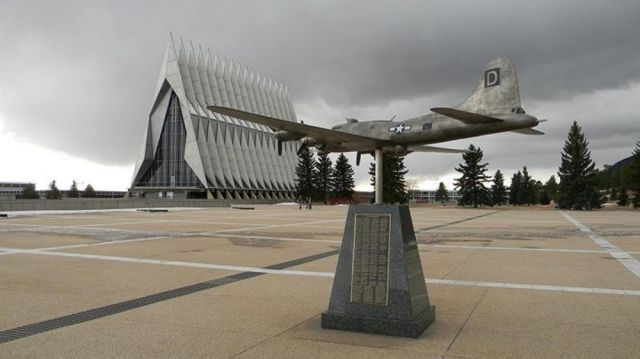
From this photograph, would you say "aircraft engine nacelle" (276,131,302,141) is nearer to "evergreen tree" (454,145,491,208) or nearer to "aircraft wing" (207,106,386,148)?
"aircraft wing" (207,106,386,148)

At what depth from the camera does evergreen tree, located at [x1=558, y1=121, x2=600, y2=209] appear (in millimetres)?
69312

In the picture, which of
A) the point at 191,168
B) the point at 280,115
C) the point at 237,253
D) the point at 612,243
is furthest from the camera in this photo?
the point at 280,115

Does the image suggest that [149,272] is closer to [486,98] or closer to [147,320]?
[147,320]

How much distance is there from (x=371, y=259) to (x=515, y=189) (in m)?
143

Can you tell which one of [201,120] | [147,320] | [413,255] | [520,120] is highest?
[201,120]

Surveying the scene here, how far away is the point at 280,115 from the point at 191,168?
1373 inches

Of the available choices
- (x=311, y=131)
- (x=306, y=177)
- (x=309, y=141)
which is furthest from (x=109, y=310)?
(x=306, y=177)

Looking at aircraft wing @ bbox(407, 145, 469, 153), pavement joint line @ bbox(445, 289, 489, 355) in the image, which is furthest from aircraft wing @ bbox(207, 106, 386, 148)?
pavement joint line @ bbox(445, 289, 489, 355)

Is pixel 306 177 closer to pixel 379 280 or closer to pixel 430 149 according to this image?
pixel 430 149

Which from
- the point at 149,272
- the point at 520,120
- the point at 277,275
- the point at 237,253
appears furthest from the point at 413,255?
the point at 520,120

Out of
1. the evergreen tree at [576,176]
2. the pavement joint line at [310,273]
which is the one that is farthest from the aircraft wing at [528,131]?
the evergreen tree at [576,176]

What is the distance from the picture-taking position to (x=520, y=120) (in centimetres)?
1461

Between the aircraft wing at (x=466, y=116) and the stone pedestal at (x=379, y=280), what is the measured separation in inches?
295

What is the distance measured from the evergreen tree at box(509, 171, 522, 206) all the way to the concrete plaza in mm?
131950
